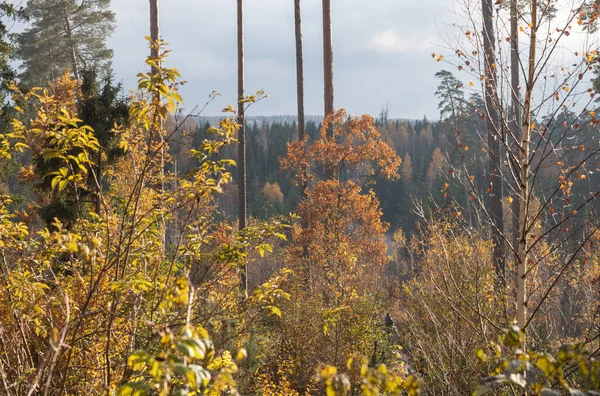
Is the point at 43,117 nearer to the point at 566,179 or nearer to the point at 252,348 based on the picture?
the point at 566,179

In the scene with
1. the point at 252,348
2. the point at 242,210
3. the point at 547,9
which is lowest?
the point at 252,348

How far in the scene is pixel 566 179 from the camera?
321 cm

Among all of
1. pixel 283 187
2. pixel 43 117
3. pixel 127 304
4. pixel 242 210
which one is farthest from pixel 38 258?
pixel 283 187

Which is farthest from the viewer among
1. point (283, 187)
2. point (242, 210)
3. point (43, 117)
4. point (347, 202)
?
point (283, 187)

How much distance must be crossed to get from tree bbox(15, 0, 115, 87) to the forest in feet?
0.33

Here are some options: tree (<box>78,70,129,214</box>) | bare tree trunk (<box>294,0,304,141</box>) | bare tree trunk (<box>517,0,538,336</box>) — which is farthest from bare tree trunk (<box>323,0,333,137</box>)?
bare tree trunk (<box>517,0,538,336</box>)

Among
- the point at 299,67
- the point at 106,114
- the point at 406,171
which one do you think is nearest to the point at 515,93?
the point at 106,114

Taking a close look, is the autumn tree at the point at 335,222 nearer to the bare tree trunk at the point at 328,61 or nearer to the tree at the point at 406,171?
the bare tree trunk at the point at 328,61

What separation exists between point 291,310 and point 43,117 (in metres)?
8.80

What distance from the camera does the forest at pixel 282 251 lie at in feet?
9.25

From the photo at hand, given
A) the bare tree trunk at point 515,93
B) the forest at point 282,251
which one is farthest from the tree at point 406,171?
the bare tree trunk at point 515,93

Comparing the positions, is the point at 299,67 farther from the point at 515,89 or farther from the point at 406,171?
the point at 406,171

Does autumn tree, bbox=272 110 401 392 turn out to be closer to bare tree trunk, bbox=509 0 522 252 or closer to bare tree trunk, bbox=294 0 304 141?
bare tree trunk, bbox=294 0 304 141

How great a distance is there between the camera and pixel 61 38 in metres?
23.6
